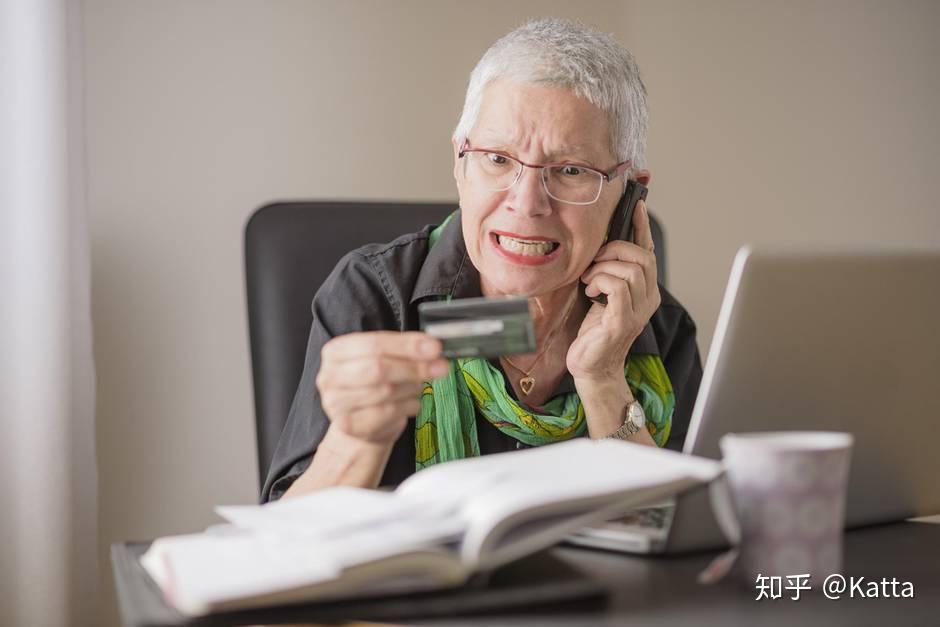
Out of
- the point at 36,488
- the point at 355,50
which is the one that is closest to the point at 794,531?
the point at 36,488

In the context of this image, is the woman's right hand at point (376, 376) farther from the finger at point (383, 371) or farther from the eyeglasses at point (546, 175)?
the eyeglasses at point (546, 175)

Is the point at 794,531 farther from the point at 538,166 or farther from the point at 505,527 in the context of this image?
the point at 538,166

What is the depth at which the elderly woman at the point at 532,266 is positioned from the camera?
1297 mm

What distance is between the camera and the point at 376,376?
2.92 feet

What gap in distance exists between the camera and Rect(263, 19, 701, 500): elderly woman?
4.25 ft

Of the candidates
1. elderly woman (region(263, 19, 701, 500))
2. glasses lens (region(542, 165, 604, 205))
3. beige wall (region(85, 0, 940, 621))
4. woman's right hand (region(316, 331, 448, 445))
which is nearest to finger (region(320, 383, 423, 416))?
woman's right hand (region(316, 331, 448, 445))

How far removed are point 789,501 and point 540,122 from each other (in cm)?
71

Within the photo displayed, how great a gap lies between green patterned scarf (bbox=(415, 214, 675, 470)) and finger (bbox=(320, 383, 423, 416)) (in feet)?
1.25

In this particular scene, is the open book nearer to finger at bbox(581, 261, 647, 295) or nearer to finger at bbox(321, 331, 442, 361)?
finger at bbox(321, 331, 442, 361)

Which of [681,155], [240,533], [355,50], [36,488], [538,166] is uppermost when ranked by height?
[355,50]

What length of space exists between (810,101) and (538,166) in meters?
1.50

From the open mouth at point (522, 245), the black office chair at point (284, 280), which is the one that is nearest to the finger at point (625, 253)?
the open mouth at point (522, 245)

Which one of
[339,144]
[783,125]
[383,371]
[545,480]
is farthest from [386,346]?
[783,125]

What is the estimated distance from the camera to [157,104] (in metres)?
Result: 1.95
